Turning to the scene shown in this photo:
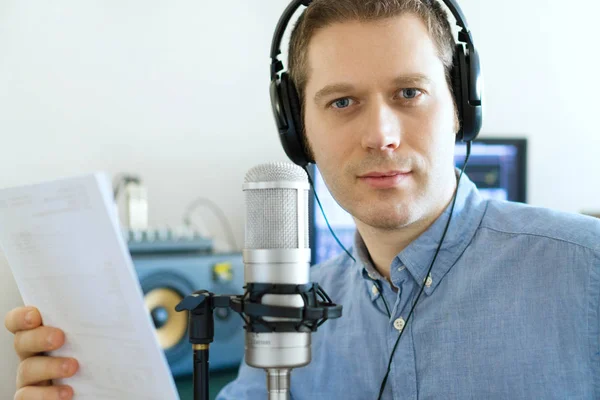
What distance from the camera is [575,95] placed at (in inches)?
106

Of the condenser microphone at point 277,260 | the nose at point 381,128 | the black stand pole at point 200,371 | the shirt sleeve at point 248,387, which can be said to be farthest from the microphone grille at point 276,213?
the shirt sleeve at point 248,387

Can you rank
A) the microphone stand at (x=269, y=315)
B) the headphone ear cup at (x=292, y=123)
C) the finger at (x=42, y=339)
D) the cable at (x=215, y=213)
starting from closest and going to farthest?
1. the microphone stand at (x=269, y=315)
2. the finger at (x=42, y=339)
3. the headphone ear cup at (x=292, y=123)
4. the cable at (x=215, y=213)

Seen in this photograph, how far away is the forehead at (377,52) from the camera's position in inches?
37.3

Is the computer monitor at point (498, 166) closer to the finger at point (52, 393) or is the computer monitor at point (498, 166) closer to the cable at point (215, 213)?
the cable at point (215, 213)

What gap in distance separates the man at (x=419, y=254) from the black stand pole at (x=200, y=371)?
0.70 feet

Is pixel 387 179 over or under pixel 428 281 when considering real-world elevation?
over

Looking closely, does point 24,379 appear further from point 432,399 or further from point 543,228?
point 543,228

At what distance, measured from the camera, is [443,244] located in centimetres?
100

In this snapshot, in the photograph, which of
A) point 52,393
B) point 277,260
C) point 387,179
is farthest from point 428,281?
point 52,393

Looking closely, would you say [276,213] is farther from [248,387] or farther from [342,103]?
[248,387]

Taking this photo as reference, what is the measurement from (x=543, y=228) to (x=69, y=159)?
59.0 inches

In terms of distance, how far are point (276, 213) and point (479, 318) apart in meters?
0.42

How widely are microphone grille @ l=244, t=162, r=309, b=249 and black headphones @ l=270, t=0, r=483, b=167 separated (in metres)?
0.39

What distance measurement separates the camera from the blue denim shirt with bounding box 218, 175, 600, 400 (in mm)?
857
